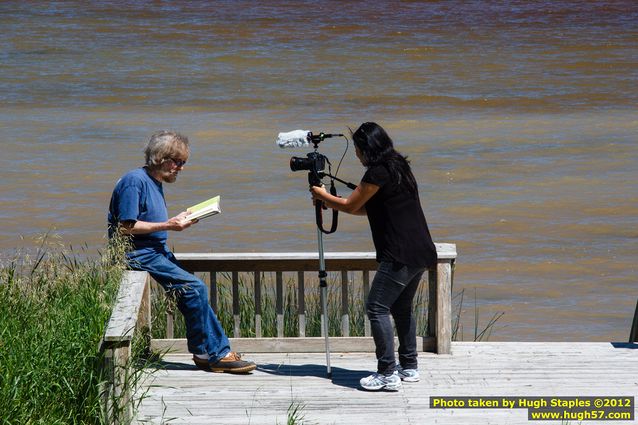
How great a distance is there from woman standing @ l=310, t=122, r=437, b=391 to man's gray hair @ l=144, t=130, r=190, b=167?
83cm

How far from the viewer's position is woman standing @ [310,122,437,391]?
6.91 metres

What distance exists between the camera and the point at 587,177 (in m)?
20.0

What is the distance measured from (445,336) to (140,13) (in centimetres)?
3993

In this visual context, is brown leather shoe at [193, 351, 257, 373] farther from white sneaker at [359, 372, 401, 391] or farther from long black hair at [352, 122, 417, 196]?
long black hair at [352, 122, 417, 196]

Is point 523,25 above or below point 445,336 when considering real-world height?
above

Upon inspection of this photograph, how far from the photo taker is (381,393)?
23.1 ft

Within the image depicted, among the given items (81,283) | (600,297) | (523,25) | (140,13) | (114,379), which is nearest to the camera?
(114,379)

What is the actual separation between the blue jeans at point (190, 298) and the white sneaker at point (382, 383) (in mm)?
893

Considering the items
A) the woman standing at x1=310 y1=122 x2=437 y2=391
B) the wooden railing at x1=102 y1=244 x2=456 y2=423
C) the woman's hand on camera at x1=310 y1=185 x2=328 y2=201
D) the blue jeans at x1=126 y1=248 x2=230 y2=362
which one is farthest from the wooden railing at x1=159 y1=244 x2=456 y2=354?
the woman's hand on camera at x1=310 y1=185 x2=328 y2=201

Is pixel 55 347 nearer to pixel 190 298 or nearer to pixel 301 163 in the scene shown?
pixel 190 298

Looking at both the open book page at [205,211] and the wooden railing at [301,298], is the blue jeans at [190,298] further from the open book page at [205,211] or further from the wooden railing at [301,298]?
the open book page at [205,211]

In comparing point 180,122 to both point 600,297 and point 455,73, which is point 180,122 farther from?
point 600,297

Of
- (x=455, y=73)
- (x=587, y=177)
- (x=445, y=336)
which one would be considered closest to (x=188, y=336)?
(x=445, y=336)

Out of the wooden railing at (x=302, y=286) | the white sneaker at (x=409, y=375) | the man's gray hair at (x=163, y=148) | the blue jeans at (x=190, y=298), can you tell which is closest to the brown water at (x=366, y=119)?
the wooden railing at (x=302, y=286)
